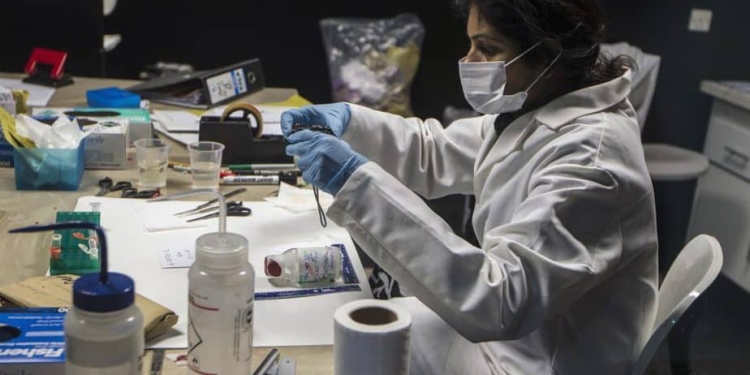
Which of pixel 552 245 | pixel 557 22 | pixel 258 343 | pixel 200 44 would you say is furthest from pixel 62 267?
pixel 200 44

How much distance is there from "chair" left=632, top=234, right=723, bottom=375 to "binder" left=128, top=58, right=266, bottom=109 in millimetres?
1421

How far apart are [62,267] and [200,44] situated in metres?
2.34

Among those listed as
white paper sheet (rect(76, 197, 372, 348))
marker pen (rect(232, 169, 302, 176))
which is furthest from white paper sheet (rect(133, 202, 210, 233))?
marker pen (rect(232, 169, 302, 176))

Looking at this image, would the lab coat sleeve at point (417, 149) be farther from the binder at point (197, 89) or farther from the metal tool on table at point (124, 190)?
the binder at point (197, 89)

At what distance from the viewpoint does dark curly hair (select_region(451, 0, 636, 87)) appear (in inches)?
48.2

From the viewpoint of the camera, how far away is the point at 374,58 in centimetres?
328

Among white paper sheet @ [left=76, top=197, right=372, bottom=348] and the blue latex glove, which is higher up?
the blue latex glove

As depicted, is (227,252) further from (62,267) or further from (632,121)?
(632,121)

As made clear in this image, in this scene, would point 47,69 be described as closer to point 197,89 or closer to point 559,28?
point 197,89

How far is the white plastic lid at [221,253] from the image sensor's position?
817 mm

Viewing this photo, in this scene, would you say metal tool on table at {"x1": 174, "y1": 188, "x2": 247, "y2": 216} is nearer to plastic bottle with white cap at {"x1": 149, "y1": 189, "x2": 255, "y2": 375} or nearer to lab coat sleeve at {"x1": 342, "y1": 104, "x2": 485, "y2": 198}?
lab coat sleeve at {"x1": 342, "y1": 104, "x2": 485, "y2": 198}

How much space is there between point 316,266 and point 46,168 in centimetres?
68

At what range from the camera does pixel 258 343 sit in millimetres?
1069

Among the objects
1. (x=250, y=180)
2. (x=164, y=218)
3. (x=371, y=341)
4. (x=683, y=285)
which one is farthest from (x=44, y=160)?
(x=683, y=285)
